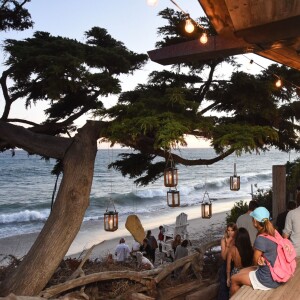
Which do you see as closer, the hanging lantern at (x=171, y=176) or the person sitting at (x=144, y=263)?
the hanging lantern at (x=171, y=176)

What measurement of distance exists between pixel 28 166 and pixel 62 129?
61.4 metres

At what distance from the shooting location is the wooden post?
23.8 feet

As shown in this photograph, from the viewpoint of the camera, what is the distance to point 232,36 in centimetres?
→ 348

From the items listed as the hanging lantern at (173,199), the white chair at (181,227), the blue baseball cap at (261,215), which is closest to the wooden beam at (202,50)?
the blue baseball cap at (261,215)

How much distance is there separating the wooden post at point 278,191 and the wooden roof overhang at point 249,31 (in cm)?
390

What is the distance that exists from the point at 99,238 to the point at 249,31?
20113 mm

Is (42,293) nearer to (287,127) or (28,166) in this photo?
(287,127)

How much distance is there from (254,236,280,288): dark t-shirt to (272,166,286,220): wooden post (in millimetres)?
4216

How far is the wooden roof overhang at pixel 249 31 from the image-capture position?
2.74m

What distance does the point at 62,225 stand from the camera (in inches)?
190

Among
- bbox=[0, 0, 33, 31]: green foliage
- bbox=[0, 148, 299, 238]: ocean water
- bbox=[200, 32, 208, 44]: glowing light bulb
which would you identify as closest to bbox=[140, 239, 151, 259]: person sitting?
bbox=[0, 0, 33, 31]: green foliage

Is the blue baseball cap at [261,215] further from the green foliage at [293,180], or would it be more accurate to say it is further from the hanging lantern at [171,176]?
the green foliage at [293,180]

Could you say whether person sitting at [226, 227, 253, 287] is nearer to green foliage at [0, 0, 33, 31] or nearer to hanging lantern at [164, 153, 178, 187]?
hanging lantern at [164, 153, 178, 187]

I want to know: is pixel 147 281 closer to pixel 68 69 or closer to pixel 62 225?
pixel 62 225
